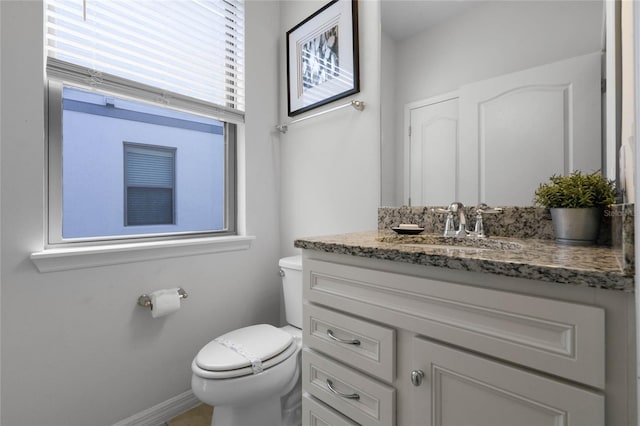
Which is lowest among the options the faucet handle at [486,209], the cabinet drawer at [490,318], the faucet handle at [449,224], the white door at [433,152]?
the cabinet drawer at [490,318]

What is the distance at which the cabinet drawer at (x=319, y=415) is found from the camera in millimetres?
882

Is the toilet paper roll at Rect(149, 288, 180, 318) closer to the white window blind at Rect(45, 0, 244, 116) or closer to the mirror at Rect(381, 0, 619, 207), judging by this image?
the white window blind at Rect(45, 0, 244, 116)

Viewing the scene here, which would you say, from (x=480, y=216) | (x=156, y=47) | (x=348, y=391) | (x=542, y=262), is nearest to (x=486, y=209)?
→ (x=480, y=216)

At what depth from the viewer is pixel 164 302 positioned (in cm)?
132

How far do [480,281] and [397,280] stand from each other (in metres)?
0.19

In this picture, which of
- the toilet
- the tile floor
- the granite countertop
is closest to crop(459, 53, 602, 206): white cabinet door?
the granite countertop

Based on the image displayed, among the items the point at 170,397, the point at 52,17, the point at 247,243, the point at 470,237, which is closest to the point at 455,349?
the point at 470,237

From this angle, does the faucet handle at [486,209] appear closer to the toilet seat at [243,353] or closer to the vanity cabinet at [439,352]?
the vanity cabinet at [439,352]

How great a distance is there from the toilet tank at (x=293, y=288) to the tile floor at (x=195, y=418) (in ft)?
1.87

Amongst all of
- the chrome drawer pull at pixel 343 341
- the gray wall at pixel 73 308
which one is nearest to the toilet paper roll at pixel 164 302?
the gray wall at pixel 73 308

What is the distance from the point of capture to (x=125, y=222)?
1407mm

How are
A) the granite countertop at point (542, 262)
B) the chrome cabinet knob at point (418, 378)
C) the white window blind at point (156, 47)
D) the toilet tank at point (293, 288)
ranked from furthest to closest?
the toilet tank at point (293, 288) < the white window blind at point (156, 47) < the chrome cabinet knob at point (418, 378) < the granite countertop at point (542, 262)

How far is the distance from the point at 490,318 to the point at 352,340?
0.38 meters

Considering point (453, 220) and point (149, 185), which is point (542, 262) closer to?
point (453, 220)
